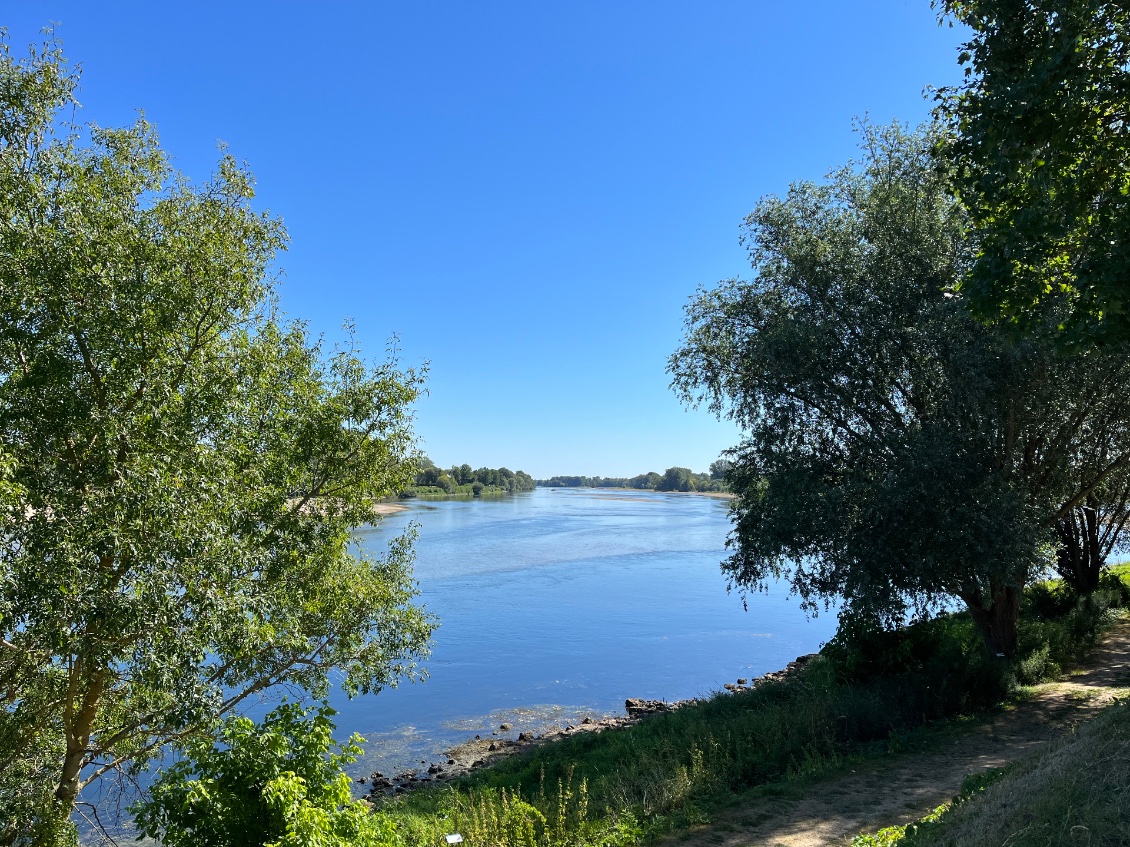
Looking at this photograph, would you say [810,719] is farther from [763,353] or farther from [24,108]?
[24,108]

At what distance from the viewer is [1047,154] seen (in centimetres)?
757

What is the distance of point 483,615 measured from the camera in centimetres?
3006

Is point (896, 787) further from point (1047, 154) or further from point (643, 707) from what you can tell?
point (643, 707)

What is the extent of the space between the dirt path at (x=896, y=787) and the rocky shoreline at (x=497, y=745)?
23.8ft

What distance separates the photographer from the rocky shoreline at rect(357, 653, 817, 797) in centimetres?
1508

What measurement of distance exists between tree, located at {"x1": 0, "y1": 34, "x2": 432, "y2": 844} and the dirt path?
19.3 feet

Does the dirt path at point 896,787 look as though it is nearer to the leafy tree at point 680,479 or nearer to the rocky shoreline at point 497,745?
the rocky shoreline at point 497,745

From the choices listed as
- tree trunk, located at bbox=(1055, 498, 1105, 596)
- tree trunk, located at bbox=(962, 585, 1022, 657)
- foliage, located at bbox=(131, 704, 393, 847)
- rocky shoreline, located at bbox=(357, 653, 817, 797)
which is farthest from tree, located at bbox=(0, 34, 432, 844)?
tree trunk, located at bbox=(1055, 498, 1105, 596)

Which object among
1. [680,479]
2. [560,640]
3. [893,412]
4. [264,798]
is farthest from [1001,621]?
[680,479]

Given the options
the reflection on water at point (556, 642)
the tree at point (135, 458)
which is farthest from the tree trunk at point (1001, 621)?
the tree at point (135, 458)

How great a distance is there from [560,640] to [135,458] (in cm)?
2193

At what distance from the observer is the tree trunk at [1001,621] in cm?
1398

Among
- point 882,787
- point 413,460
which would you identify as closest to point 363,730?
point 413,460

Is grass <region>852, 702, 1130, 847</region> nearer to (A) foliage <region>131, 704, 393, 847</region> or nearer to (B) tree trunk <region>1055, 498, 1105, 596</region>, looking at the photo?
(A) foliage <region>131, 704, 393, 847</region>
